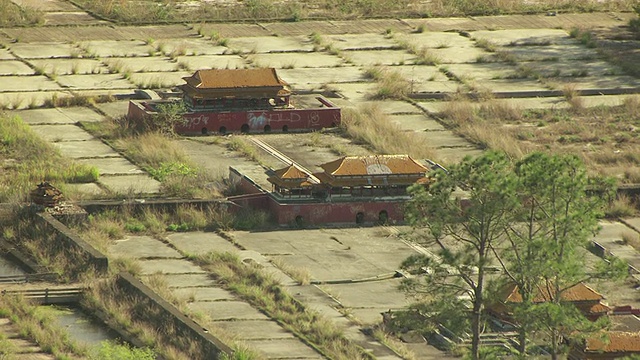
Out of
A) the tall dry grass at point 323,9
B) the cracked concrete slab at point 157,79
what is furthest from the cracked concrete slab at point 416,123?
the tall dry grass at point 323,9

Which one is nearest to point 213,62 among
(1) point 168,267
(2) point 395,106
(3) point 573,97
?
(2) point 395,106

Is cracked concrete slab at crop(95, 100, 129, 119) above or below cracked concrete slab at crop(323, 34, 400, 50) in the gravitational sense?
above

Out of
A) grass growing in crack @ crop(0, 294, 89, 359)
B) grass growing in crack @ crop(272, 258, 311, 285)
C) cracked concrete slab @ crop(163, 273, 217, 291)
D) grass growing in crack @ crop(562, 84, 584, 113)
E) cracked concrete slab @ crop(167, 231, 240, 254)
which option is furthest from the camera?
grass growing in crack @ crop(562, 84, 584, 113)

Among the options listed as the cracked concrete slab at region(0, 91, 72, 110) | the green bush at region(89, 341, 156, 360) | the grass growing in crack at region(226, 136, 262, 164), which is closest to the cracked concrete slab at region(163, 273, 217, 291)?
the green bush at region(89, 341, 156, 360)

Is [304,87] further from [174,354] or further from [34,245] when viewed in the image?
[174,354]

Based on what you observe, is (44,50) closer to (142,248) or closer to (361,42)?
(361,42)

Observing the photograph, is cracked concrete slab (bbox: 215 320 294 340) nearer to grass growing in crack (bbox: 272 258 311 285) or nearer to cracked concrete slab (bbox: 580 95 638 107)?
grass growing in crack (bbox: 272 258 311 285)
